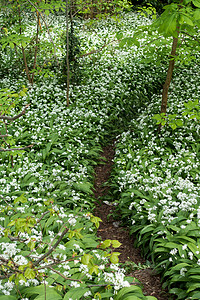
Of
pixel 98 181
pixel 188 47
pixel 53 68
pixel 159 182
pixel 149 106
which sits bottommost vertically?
pixel 98 181

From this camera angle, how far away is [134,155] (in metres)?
6.36

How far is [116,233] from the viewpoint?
4.91 m

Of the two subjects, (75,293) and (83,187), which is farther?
(83,187)

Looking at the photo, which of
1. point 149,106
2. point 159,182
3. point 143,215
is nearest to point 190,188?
point 159,182

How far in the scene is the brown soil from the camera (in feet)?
12.1

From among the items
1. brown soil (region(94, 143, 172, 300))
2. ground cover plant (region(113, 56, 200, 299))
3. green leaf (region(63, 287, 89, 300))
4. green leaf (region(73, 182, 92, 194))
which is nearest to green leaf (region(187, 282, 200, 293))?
ground cover plant (region(113, 56, 200, 299))

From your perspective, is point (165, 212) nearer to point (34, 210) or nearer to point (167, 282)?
point (167, 282)

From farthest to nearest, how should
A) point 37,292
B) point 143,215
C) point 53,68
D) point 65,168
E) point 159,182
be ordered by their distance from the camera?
point 53,68 < point 65,168 < point 159,182 < point 143,215 < point 37,292

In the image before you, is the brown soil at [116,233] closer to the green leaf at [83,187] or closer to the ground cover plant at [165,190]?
the ground cover plant at [165,190]

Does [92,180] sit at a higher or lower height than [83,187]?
lower

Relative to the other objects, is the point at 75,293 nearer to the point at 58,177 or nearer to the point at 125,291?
the point at 125,291

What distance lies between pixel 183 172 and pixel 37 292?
377cm

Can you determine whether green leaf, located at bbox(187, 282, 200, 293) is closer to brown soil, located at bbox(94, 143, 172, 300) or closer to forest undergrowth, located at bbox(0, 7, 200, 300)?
forest undergrowth, located at bbox(0, 7, 200, 300)

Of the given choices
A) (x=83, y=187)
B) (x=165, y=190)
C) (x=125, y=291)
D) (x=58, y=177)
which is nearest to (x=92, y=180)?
(x=83, y=187)
